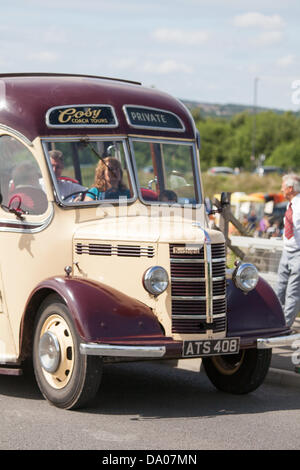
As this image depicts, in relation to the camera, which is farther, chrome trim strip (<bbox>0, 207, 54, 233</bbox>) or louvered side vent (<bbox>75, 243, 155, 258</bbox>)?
chrome trim strip (<bbox>0, 207, 54, 233</bbox>)

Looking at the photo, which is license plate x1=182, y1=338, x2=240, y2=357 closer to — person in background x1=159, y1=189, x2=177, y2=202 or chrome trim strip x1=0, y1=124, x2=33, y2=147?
person in background x1=159, y1=189, x2=177, y2=202

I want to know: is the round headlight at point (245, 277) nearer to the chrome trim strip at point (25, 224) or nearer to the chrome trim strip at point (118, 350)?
the chrome trim strip at point (118, 350)

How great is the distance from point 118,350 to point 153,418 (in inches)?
27.7

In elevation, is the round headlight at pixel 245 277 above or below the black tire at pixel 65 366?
above

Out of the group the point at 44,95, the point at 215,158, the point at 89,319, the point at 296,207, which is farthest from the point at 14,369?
the point at 215,158

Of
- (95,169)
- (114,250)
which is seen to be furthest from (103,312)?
(95,169)

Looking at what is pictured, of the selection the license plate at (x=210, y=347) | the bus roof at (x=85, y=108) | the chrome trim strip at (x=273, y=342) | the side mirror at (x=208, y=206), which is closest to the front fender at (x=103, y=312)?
the license plate at (x=210, y=347)

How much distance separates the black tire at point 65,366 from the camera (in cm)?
675

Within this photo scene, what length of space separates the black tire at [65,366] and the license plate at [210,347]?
72 cm

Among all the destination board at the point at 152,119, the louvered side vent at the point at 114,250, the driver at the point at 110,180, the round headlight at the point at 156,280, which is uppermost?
the destination board at the point at 152,119

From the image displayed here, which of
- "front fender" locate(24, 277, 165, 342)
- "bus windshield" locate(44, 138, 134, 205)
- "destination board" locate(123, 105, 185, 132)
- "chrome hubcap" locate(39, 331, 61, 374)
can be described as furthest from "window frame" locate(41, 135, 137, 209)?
"chrome hubcap" locate(39, 331, 61, 374)

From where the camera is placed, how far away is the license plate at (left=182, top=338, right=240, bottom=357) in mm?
6832

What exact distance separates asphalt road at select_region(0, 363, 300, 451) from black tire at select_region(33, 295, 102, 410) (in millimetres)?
137

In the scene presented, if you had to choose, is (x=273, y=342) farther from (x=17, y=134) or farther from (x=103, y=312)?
(x=17, y=134)
